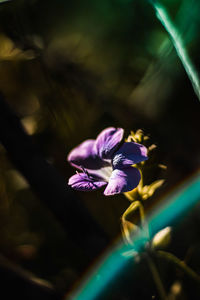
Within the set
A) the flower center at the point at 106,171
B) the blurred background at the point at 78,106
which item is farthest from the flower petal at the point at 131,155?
the blurred background at the point at 78,106

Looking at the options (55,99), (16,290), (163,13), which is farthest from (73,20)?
(16,290)

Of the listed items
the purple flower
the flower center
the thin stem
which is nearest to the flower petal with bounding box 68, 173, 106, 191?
the purple flower

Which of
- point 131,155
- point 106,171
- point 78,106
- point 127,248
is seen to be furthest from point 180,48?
point 78,106

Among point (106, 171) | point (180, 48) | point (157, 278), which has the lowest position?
point (157, 278)

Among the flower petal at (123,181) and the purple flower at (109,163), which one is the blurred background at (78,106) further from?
the flower petal at (123,181)

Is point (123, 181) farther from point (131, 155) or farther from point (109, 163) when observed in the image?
point (109, 163)

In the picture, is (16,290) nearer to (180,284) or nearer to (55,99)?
(180,284)
